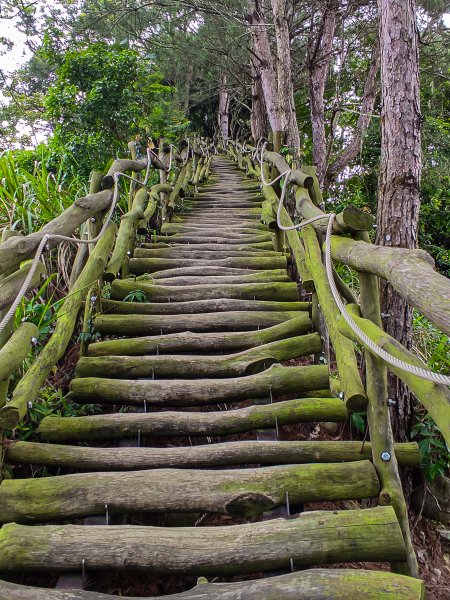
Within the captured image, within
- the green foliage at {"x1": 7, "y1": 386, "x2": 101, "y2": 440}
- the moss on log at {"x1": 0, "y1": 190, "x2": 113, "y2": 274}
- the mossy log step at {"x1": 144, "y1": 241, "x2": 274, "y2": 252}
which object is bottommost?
→ the green foliage at {"x1": 7, "y1": 386, "x2": 101, "y2": 440}

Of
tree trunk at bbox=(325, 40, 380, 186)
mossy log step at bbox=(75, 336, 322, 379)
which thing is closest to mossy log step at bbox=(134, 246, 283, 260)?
mossy log step at bbox=(75, 336, 322, 379)

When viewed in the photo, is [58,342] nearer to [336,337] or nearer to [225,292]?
[336,337]


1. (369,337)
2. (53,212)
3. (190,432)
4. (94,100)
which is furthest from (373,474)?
(94,100)

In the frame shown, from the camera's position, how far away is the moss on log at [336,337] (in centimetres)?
209

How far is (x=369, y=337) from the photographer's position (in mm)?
1792

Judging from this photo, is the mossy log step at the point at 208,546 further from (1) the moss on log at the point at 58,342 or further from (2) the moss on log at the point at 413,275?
(2) the moss on log at the point at 413,275

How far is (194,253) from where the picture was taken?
16.0ft

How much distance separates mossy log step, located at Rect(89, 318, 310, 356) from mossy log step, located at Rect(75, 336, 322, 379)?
0.56 feet

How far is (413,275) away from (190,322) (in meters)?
2.21

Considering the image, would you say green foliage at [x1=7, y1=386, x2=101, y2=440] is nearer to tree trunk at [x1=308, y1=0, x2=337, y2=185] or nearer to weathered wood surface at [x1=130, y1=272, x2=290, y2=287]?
weathered wood surface at [x1=130, y1=272, x2=290, y2=287]

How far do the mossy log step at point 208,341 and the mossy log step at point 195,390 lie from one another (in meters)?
0.48

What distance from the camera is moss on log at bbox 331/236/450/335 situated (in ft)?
3.93

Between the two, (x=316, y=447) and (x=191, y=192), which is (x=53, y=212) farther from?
(x=191, y=192)

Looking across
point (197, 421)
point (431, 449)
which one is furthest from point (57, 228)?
point (431, 449)
